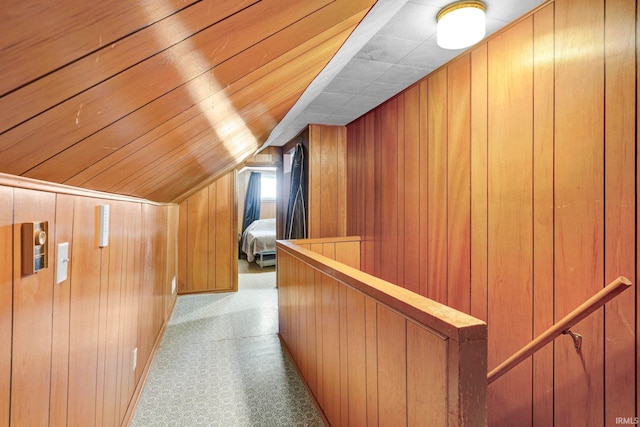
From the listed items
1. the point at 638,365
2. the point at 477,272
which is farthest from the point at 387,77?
the point at 638,365

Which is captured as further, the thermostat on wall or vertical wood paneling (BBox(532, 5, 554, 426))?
vertical wood paneling (BBox(532, 5, 554, 426))

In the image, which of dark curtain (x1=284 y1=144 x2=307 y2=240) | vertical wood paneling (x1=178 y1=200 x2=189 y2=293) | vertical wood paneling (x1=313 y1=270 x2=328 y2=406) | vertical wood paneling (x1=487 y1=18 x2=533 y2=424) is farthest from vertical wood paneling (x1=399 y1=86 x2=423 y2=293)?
vertical wood paneling (x1=178 y1=200 x2=189 y2=293)

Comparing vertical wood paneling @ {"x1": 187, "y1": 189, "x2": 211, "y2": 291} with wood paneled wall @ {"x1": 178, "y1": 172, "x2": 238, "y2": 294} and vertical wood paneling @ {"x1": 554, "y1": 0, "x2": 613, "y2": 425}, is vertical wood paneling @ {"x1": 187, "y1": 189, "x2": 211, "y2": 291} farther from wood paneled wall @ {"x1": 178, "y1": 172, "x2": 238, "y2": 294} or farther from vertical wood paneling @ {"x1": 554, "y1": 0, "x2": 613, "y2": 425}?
vertical wood paneling @ {"x1": 554, "y1": 0, "x2": 613, "y2": 425}

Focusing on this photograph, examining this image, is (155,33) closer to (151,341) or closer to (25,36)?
(25,36)

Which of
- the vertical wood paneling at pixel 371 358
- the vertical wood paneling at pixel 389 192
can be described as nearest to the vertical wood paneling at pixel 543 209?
the vertical wood paneling at pixel 371 358

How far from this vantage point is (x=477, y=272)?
1.80 m

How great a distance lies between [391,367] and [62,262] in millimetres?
1084

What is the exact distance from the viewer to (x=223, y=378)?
81.6 inches

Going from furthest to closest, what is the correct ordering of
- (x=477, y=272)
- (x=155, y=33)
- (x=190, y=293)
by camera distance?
(x=190, y=293) < (x=477, y=272) < (x=155, y=33)

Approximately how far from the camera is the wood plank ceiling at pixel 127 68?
37cm

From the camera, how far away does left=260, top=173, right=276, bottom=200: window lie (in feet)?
26.3

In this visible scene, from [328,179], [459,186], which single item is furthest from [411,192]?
[328,179]

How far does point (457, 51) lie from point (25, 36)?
2.08m

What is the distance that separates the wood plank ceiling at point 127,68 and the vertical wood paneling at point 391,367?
0.89 m
